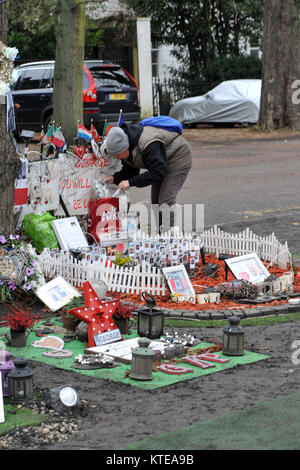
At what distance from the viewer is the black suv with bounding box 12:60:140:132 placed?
22.0 m

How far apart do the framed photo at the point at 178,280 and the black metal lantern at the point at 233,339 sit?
1.61 meters

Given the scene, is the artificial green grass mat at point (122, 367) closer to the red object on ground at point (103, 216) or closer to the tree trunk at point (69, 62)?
the red object on ground at point (103, 216)

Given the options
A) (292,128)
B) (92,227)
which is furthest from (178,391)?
(292,128)

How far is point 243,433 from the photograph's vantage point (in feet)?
15.3

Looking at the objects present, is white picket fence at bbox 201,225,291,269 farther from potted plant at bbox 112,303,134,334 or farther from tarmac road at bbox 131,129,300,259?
potted plant at bbox 112,303,134,334

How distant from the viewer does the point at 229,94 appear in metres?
27.2

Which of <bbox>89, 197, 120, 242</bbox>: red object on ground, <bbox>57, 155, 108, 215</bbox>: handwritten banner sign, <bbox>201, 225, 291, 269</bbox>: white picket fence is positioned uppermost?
<bbox>57, 155, 108, 215</bbox>: handwritten banner sign

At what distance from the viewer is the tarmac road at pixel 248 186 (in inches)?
457

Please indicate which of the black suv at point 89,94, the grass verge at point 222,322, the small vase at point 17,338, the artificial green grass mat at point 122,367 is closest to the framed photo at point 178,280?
the grass verge at point 222,322

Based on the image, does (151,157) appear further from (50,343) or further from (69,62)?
(69,62)

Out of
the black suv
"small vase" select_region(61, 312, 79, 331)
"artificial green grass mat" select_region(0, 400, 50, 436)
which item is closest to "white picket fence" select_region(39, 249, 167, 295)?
"small vase" select_region(61, 312, 79, 331)

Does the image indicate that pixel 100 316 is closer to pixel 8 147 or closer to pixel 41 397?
pixel 41 397

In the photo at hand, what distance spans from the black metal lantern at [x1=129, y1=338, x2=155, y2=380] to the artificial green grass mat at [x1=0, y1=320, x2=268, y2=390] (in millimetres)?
39
